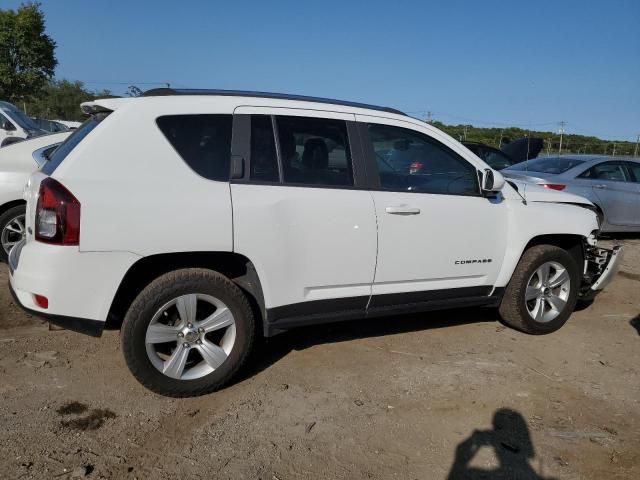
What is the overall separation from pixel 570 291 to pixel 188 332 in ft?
11.0

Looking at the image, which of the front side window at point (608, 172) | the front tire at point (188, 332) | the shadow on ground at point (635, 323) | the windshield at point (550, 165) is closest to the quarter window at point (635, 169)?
the front side window at point (608, 172)

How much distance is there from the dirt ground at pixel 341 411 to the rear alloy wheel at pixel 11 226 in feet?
3.99

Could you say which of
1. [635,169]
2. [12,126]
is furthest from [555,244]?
[12,126]

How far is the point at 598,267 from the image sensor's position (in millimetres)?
4934

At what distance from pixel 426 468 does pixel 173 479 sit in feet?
4.16

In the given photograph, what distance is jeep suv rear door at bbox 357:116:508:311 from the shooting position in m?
3.70

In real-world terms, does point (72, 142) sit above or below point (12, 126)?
below

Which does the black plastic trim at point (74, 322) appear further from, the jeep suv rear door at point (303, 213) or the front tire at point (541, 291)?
the front tire at point (541, 291)

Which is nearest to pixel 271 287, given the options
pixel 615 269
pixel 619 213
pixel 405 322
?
pixel 405 322

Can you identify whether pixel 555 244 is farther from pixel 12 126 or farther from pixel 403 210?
pixel 12 126

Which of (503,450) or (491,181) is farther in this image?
(491,181)

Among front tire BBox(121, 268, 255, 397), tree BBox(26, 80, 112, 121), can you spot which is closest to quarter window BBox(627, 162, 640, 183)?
front tire BBox(121, 268, 255, 397)

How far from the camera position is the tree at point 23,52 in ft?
91.2

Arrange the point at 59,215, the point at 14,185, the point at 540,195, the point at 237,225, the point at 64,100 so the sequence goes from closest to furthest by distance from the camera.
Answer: the point at 59,215
the point at 237,225
the point at 540,195
the point at 14,185
the point at 64,100
